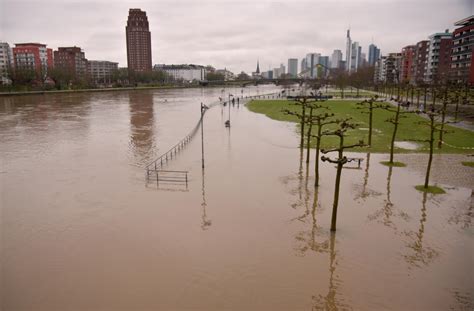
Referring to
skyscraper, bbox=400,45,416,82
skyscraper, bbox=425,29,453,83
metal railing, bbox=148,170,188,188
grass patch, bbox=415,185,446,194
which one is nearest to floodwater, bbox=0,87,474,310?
metal railing, bbox=148,170,188,188

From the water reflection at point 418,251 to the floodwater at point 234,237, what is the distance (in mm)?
48

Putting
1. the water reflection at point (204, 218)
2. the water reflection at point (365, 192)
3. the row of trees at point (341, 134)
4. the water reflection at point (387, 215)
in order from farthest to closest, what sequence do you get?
the water reflection at point (365, 192), the water reflection at point (387, 215), the water reflection at point (204, 218), the row of trees at point (341, 134)

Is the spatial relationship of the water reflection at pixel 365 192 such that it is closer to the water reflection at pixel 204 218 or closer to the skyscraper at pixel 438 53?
the water reflection at pixel 204 218

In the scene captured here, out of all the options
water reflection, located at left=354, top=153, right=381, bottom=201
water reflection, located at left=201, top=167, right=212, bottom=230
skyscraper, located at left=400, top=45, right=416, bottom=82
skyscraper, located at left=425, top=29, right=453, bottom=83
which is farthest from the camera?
skyscraper, located at left=400, top=45, right=416, bottom=82

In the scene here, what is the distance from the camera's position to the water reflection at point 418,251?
13.3 meters

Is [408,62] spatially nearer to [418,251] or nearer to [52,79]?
[52,79]

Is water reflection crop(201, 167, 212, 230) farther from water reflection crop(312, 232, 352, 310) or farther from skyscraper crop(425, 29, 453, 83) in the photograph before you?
skyscraper crop(425, 29, 453, 83)

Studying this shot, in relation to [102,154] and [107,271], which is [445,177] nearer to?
[107,271]

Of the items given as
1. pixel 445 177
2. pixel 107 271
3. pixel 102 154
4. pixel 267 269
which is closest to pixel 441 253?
pixel 267 269

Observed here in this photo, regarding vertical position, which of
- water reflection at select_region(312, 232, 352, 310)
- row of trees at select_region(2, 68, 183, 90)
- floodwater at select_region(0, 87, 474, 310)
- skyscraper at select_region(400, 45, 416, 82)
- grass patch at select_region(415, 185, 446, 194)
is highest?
skyscraper at select_region(400, 45, 416, 82)

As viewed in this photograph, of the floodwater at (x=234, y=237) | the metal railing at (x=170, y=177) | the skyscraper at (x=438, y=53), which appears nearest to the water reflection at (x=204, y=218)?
the floodwater at (x=234, y=237)

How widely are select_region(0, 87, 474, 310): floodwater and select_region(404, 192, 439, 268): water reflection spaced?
48 mm

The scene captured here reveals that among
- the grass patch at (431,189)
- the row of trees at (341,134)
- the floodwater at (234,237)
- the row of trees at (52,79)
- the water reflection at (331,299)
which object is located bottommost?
the water reflection at (331,299)

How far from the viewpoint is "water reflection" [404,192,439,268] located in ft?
43.8
